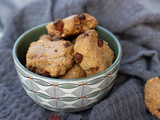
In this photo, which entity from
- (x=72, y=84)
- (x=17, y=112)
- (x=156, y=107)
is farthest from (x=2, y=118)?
(x=156, y=107)

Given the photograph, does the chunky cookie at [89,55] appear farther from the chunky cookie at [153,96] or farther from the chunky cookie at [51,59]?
the chunky cookie at [153,96]

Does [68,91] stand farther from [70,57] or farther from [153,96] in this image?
[153,96]

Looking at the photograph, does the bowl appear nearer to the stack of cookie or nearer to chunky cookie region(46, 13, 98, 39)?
the stack of cookie

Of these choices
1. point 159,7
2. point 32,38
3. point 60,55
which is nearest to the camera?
point 60,55

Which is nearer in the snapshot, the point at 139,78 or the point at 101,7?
the point at 139,78

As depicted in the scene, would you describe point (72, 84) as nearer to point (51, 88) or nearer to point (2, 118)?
point (51, 88)

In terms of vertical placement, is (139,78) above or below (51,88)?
below

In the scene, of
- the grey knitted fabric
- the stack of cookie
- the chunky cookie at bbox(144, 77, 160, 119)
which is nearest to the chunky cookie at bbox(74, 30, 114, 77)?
the stack of cookie
